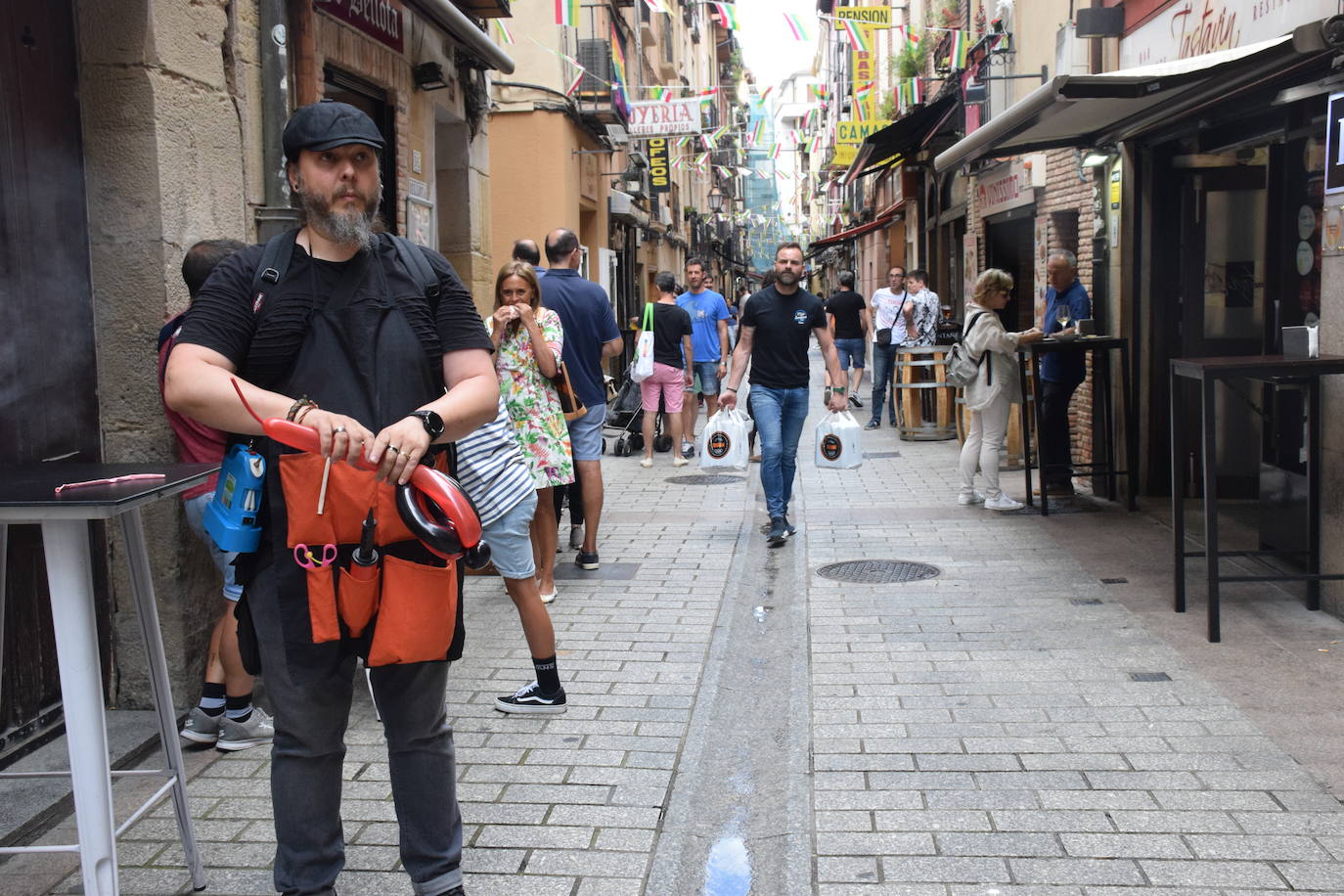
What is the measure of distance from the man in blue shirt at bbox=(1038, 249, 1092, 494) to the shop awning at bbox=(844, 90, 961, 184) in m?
7.58

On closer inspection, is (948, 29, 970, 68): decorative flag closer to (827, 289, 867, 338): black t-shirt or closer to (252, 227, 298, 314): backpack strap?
(827, 289, 867, 338): black t-shirt

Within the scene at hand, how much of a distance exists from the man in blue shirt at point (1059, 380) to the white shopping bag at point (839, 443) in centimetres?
143

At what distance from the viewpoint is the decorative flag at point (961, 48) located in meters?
16.7

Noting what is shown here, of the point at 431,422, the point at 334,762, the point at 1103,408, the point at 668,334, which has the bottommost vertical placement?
the point at 334,762

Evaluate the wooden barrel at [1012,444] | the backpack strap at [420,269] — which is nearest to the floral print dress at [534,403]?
the backpack strap at [420,269]

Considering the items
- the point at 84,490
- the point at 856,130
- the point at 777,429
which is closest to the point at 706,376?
the point at 777,429

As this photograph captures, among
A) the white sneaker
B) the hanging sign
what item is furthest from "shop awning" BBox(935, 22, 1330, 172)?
the hanging sign

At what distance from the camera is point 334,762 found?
2.91 meters

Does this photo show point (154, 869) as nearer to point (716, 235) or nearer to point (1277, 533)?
point (1277, 533)

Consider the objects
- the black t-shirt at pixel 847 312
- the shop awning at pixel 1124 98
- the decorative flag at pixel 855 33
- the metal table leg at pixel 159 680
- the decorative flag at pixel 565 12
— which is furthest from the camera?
the decorative flag at pixel 855 33

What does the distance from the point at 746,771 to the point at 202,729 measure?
1947mm

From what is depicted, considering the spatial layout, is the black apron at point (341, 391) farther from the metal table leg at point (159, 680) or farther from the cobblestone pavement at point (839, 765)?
the cobblestone pavement at point (839, 765)

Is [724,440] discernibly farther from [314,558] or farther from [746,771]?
[314,558]

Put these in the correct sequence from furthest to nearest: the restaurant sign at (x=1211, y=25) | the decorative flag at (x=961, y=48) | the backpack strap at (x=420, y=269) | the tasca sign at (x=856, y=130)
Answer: the tasca sign at (x=856, y=130) → the decorative flag at (x=961, y=48) → the restaurant sign at (x=1211, y=25) → the backpack strap at (x=420, y=269)
